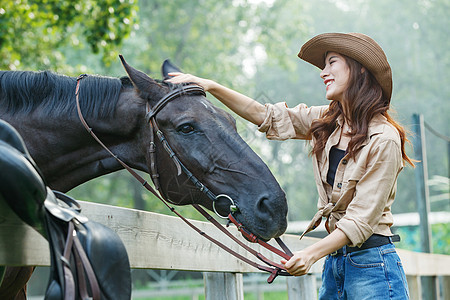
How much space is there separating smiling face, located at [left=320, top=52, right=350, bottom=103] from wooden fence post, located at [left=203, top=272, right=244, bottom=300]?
127 cm

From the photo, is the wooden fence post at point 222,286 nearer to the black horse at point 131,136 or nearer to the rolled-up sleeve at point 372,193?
the black horse at point 131,136

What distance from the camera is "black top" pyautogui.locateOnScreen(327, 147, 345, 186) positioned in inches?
115

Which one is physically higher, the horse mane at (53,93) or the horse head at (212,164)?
the horse mane at (53,93)

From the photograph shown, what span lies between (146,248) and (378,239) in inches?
44.9

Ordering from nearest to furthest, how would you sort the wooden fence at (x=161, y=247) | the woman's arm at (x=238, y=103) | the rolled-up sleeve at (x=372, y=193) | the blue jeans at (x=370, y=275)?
the wooden fence at (x=161, y=247) → the rolled-up sleeve at (x=372, y=193) → the blue jeans at (x=370, y=275) → the woman's arm at (x=238, y=103)

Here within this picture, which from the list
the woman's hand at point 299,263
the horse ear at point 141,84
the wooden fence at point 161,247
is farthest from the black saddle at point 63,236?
the horse ear at point 141,84

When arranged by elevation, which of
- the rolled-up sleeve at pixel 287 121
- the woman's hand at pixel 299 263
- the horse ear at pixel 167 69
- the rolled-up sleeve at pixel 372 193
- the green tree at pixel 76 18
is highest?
the green tree at pixel 76 18

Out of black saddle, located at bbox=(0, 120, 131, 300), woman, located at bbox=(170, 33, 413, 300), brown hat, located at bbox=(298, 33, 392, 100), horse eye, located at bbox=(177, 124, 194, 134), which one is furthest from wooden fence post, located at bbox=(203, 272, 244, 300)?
black saddle, located at bbox=(0, 120, 131, 300)

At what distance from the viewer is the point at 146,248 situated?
2.80 metres

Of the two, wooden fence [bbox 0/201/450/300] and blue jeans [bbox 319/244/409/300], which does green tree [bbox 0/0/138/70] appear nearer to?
wooden fence [bbox 0/201/450/300]

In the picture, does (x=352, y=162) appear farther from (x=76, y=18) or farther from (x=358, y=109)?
(x=76, y=18)

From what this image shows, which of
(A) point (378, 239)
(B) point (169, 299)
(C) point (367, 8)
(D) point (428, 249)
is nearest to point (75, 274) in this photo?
(A) point (378, 239)

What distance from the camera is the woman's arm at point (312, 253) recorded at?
2.47m

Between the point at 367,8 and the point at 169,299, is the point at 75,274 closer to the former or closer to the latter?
the point at 169,299
